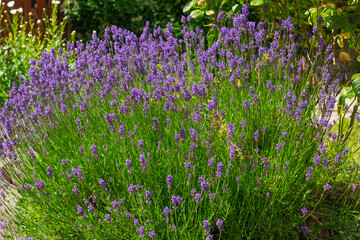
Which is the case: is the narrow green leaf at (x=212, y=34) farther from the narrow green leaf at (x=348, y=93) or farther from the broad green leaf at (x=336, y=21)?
the narrow green leaf at (x=348, y=93)

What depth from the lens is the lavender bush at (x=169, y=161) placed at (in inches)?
87.5

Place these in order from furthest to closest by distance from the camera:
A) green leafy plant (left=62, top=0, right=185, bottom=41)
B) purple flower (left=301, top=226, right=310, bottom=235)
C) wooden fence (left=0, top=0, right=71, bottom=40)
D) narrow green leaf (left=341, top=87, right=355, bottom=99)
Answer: wooden fence (left=0, top=0, right=71, bottom=40)
green leafy plant (left=62, top=0, right=185, bottom=41)
narrow green leaf (left=341, top=87, right=355, bottom=99)
purple flower (left=301, top=226, right=310, bottom=235)

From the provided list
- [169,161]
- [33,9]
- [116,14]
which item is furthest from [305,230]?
[33,9]

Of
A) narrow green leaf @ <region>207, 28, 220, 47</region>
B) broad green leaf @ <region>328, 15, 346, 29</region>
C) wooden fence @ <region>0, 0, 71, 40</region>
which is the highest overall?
wooden fence @ <region>0, 0, 71, 40</region>

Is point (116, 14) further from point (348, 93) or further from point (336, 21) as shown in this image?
point (348, 93)

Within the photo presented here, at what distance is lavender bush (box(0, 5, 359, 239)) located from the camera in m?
2.22

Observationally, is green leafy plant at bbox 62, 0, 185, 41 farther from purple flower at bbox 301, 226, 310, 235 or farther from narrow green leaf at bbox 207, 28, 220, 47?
purple flower at bbox 301, 226, 310, 235

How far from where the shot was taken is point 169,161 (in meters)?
2.35

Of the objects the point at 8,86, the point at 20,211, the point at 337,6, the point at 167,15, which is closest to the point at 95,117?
the point at 20,211

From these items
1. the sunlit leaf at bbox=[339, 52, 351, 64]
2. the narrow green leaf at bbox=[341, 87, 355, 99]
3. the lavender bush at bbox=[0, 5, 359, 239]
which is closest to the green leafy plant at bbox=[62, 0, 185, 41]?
the lavender bush at bbox=[0, 5, 359, 239]

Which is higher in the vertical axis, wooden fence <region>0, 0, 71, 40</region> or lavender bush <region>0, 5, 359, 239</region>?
wooden fence <region>0, 0, 71, 40</region>

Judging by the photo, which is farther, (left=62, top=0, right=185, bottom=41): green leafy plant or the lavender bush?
(left=62, top=0, right=185, bottom=41): green leafy plant

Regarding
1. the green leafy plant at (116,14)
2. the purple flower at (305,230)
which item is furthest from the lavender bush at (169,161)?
the green leafy plant at (116,14)

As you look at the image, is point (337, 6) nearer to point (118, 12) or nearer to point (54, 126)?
point (54, 126)
